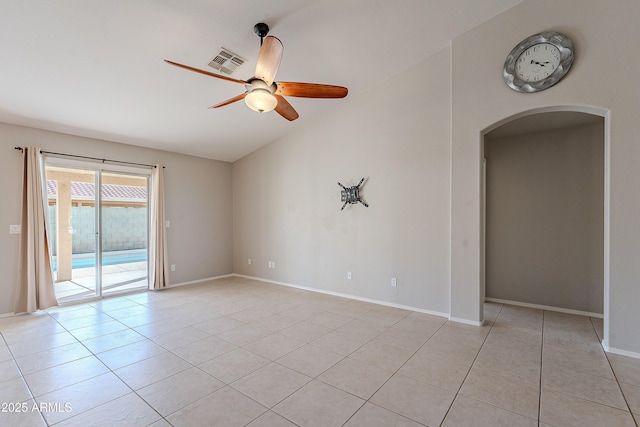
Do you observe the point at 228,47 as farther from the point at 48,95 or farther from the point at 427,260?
the point at 427,260

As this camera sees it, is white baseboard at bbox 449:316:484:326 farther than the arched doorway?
No

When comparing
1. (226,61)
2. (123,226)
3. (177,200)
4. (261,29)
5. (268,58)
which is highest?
(261,29)

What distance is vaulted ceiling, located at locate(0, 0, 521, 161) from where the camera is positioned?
2.60 m

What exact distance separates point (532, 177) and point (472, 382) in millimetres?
3446

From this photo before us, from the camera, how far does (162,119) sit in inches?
174

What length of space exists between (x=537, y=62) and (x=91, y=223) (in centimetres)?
677

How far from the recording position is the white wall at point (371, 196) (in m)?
3.95

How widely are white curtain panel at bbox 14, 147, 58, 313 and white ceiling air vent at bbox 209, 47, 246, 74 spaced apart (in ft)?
10.0

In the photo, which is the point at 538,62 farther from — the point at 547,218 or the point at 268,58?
the point at 268,58

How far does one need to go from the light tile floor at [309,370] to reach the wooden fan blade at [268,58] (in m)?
2.59

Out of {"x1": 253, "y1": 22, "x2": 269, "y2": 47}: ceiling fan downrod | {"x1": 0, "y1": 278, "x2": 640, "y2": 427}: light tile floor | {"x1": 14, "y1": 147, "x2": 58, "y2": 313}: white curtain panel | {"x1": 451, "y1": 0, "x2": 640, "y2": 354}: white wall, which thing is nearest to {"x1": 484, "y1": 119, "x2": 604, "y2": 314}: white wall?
{"x1": 0, "y1": 278, "x2": 640, "y2": 427}: light tile floor

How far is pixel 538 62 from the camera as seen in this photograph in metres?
3.13

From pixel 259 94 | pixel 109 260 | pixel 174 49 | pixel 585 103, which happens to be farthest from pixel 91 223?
pixel 585 103

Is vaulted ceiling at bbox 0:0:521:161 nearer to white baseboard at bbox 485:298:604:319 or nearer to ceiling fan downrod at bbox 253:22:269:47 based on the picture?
ceiling fan downrod at bbox 253:22:269:47
